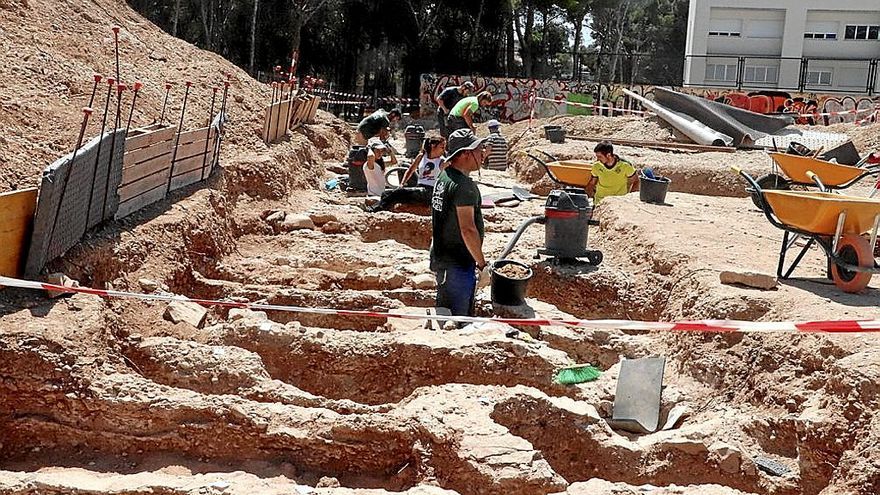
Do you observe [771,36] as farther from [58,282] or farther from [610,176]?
[58,282]

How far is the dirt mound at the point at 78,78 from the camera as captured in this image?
7625mm

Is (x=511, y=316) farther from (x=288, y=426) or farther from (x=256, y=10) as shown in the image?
(x=256, y=10)

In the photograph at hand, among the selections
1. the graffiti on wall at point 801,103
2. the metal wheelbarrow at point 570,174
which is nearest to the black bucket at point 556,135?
the metal wheelbarrow at point 570,174

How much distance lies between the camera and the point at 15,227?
5.20 meters

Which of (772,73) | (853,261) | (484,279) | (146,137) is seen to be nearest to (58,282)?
(146,137)

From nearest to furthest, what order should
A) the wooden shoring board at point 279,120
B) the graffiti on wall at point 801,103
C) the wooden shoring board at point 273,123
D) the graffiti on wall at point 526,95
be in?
the wooden shoring board at point 273,123
the wooden shoring board at point 279,120
the graffiti on wall at point 801,103
the graffiti on wall at point 526,95

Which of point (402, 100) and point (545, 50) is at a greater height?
point (545, 50)

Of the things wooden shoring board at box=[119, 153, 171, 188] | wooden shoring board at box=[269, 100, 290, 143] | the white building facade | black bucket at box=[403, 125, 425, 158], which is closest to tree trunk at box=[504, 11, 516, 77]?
the white building facade

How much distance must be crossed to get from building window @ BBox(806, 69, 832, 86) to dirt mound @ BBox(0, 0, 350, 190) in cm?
2674

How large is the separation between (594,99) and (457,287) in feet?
82.7

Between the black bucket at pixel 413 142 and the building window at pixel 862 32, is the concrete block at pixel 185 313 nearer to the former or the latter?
the black bucket at pixel 413 142

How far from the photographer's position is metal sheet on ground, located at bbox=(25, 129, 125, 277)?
17.3 feet

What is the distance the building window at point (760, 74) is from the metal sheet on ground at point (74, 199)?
33331 mm

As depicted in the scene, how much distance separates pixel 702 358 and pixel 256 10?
27214 millimetres
